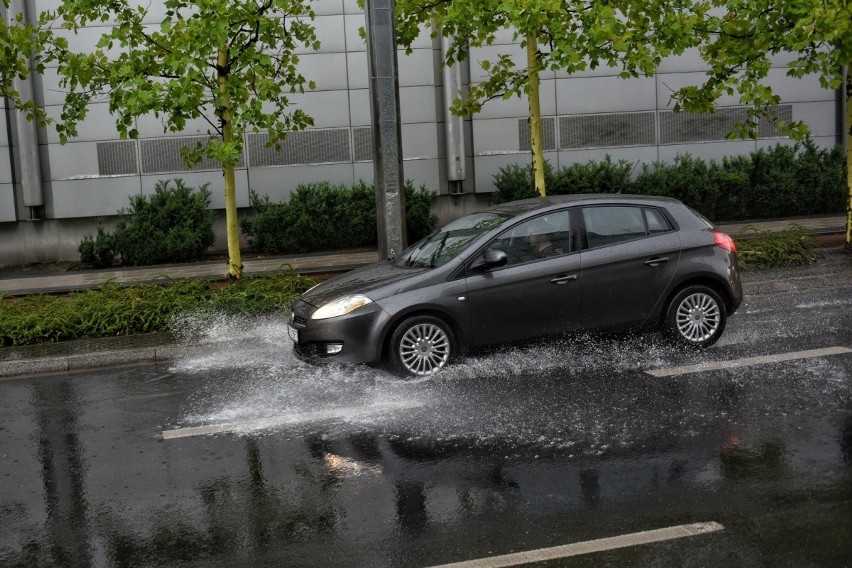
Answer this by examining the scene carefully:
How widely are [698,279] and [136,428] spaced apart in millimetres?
5199

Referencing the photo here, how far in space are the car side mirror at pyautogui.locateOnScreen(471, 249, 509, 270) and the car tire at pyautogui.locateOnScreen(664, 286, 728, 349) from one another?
171 centimetres

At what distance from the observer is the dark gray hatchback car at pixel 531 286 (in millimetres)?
9000

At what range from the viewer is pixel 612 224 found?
9688 mm

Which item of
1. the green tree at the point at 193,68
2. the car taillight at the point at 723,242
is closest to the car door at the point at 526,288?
the car taillight at the point at 723,242

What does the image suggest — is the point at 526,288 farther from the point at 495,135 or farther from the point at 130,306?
the point at 495,135

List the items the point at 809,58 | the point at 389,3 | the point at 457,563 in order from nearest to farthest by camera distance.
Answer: the point at 457,563 < the point at 389,3 < the point at 809,58

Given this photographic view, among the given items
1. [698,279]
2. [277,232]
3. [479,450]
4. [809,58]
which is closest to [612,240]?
[698,279]

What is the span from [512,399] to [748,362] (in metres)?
2.35

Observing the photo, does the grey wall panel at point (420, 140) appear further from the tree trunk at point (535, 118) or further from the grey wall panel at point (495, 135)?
the tree trunk at point (535, 118)

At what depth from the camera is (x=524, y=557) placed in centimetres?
504

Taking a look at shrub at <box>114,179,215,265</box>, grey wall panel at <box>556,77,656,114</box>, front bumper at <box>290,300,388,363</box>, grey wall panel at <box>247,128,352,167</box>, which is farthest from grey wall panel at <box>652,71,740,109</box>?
front bumper at <box>290,300,388,363</box>

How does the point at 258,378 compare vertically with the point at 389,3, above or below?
below

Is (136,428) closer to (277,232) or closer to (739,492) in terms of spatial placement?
(739,492)

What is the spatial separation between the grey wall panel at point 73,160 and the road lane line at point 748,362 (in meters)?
15.2
